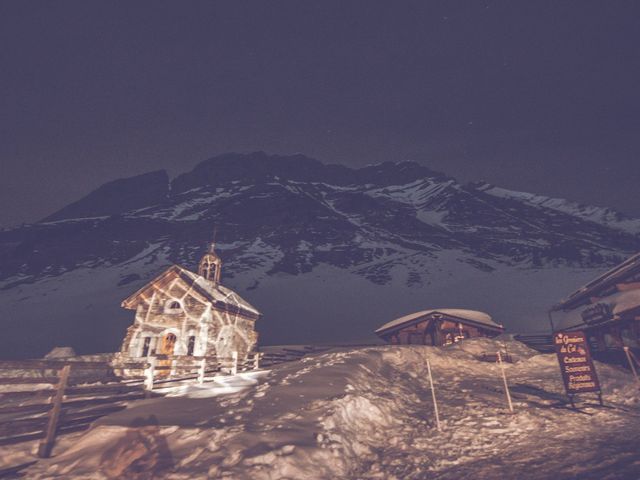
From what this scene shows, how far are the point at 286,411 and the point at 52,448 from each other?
5.09 m

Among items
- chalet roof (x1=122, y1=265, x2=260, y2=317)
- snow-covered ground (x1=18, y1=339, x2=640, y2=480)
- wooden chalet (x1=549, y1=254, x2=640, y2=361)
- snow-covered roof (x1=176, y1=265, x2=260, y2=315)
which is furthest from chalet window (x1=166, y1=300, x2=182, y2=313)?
wooden chalet (x1=549, y1=254, x2=640, y2=361)

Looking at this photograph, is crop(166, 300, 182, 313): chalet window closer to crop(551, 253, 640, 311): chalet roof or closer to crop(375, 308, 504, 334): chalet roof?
crop(375, 308, 504, 334): chalet roof

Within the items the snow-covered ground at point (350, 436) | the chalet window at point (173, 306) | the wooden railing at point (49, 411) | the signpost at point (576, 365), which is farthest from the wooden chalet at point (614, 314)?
the chalet window at point (173, 306)

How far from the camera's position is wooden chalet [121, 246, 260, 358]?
20625mm

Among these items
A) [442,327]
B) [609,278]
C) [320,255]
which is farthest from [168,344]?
[320,255]

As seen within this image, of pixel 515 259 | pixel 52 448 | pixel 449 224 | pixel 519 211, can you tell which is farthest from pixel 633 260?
pixel 519 211

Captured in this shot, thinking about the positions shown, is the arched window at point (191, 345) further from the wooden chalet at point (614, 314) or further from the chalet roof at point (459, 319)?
the wooden chalet at point (614, 314)

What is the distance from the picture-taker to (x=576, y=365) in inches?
428

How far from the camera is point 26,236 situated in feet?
400

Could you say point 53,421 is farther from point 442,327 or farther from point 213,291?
point 442,327

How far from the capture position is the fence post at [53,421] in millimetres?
7137

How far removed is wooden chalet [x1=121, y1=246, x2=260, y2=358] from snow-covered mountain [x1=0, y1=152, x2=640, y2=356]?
114ft

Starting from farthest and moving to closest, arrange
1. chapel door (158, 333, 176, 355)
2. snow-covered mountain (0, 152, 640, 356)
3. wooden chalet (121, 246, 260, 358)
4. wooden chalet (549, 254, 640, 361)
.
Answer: snow-covered mountain (0, 152, 640, 356), chapel door (158, 333, 176, 355), wooden chalet (121, 246, 260, 358), wooden chalet (549, 254, 640, 361)

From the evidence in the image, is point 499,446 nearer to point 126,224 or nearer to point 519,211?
point 126,224
